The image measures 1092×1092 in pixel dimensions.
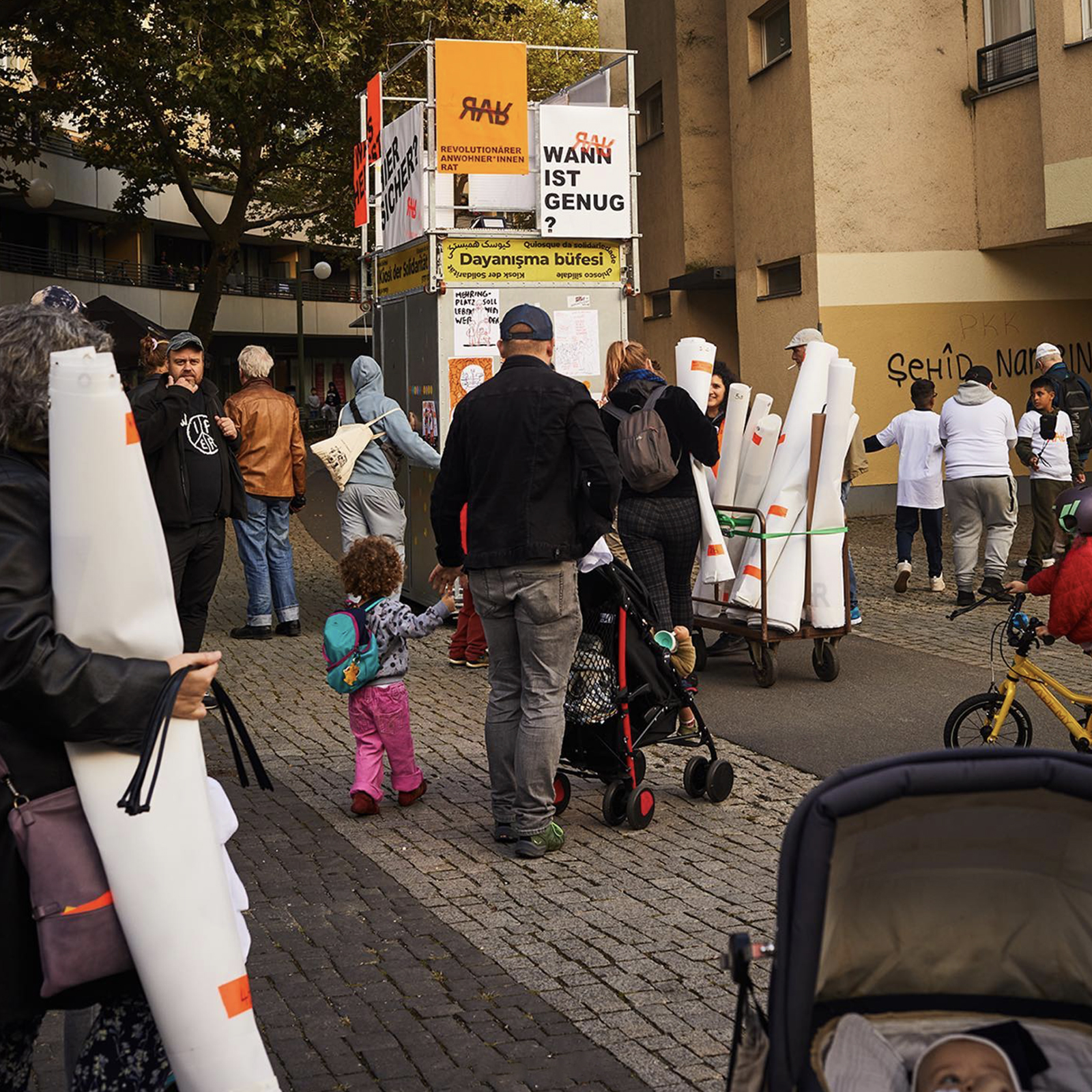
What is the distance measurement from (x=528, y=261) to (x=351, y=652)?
6.39m

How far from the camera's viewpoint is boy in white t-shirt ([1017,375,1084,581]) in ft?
45.4

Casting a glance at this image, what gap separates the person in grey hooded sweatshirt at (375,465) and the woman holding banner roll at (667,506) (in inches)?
121

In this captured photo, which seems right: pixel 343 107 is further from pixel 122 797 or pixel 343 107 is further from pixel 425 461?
pixel 122 797

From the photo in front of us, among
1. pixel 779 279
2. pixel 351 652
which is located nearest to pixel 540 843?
pixel 351 652

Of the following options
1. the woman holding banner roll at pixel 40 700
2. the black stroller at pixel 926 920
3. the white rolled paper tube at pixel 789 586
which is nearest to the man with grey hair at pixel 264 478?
the white rolled paper tube at pixel 789 586

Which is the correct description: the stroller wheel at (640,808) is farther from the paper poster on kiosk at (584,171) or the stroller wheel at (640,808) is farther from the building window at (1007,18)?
the building window at (1007,18)

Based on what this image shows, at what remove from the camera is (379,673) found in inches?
270

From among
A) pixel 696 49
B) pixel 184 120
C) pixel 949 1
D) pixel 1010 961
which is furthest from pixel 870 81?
pixel 1010 961

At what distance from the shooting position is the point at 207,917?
9.45 ft

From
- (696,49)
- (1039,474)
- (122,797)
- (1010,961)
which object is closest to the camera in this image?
(122,797)

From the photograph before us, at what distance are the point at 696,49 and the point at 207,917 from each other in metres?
24.4

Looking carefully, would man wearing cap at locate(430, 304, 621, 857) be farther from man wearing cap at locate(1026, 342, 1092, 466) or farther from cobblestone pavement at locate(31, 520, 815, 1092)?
man wearing cap at locate(1026, 342, 1092, 466)

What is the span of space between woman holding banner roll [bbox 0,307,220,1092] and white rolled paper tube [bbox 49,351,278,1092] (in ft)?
0.15

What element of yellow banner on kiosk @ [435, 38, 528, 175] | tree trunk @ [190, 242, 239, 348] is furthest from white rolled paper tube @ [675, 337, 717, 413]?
tree trunk @ [190, 242, 239, 348]
